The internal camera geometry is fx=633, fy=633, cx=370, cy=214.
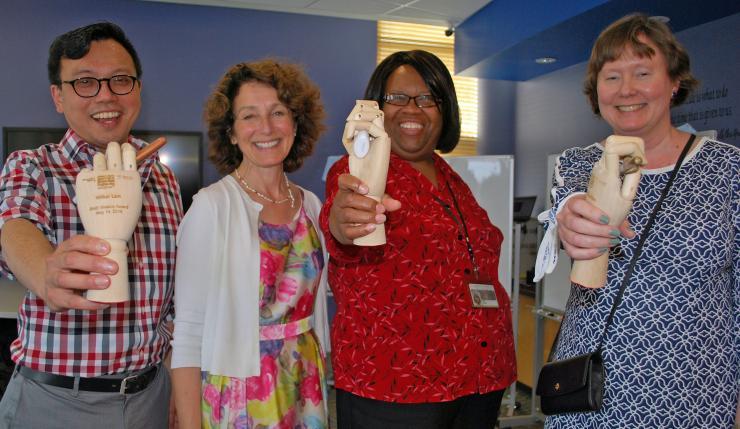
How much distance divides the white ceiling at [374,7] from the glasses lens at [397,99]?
15.3 ft

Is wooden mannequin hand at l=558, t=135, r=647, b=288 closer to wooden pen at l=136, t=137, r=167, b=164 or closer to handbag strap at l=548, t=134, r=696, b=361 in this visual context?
handbag strap at l=548, t=134, r=696, b=361

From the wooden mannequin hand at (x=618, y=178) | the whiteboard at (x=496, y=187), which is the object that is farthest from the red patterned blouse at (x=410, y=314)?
the whiteboard at (x=496, y=187)

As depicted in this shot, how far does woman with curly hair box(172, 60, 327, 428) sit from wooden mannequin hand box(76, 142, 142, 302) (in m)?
0.48

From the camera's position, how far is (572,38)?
5.20 metres

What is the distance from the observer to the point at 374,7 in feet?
21.3

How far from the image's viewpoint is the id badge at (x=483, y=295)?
5.99 ft

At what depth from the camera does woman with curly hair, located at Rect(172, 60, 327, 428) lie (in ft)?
5.63

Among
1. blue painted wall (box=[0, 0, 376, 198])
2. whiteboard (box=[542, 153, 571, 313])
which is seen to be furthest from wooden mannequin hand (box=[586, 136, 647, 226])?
blue painted wall (box=[0, 0, 376, 198])

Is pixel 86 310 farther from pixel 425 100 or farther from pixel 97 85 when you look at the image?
pixel 425 100

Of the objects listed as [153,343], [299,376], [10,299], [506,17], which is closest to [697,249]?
[299,376]

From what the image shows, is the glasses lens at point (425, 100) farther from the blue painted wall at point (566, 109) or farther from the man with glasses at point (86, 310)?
the blue painted wall at point (566, 109)

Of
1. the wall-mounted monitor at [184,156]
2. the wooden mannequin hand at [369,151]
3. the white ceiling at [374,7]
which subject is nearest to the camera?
the wooden mannequin hand at [369,151]

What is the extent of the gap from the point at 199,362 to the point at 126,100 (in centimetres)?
75

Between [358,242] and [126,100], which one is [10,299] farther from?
[358,242]
